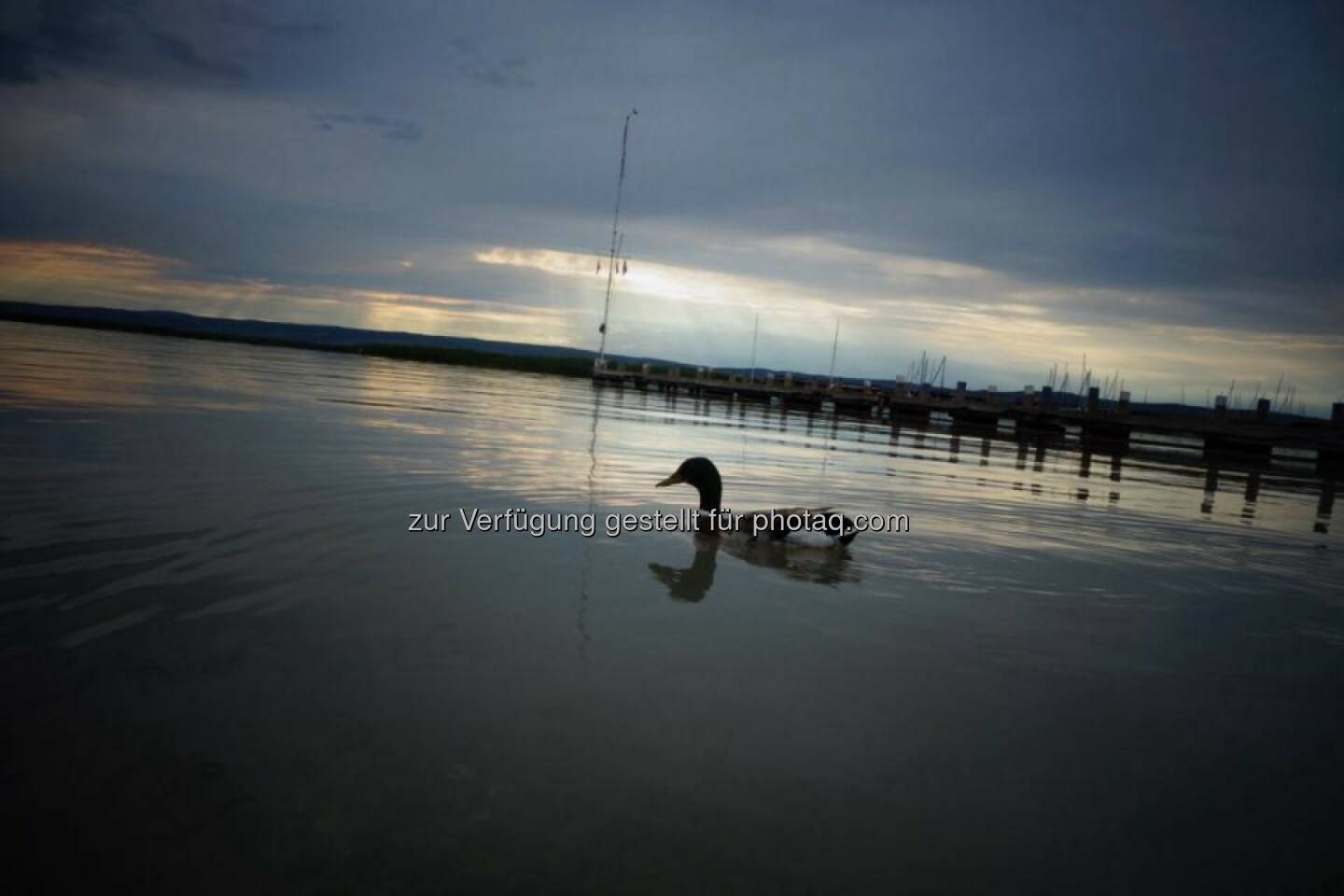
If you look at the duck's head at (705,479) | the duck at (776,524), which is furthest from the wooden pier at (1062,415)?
the duck's head at (705,479)

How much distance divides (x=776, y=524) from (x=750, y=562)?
81 centimetres

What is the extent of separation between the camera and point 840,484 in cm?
1234

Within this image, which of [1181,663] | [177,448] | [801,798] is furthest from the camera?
[177,448]

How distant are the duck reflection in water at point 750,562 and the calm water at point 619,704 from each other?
0.15 feet

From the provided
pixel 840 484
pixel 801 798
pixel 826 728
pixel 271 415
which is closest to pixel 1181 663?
pixel 826 728

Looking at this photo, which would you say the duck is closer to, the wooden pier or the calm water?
the calm water

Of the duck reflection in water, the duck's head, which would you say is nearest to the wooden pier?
the duck's head

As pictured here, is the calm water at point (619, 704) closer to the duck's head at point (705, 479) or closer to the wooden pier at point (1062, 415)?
the duck's head at point (705, 479)

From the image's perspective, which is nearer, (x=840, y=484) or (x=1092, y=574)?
(x=1092, y=574)

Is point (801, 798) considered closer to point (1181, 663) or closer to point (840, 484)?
point (1181, 663)

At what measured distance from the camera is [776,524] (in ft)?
25.1

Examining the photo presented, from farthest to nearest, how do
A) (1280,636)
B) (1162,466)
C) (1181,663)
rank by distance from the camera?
(1162,466) → (1280,636) → (1181,663)

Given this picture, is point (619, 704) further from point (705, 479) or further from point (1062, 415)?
point (1062, 415)

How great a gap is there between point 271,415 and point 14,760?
13033mm
